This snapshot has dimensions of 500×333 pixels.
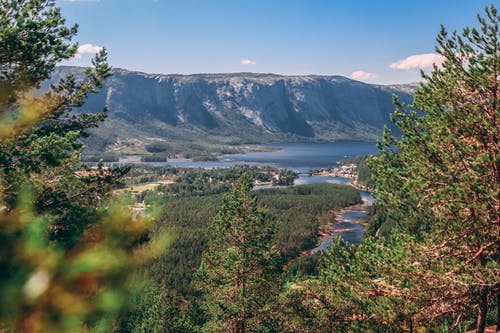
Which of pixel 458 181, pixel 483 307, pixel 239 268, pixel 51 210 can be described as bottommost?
pixel 239 268

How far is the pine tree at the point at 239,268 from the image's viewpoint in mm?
26625

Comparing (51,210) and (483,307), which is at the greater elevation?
(51,210)

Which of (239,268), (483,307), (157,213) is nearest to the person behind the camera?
(157,213)

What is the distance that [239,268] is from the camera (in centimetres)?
2792

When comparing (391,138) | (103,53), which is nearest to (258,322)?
(391,138)

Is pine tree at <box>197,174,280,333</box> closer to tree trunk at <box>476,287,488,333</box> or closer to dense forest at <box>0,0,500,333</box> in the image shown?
dense forest at <box>0,0,500,333</box>

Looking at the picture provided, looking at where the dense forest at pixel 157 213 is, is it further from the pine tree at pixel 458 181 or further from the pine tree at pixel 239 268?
the pine tree at pixel 239 268

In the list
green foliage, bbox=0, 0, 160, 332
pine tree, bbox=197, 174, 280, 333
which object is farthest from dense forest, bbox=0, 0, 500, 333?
pine tree, bbox=197, 174, 280, 333

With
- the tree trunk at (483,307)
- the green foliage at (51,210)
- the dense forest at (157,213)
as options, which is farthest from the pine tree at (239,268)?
the tree trunk at (483,307)

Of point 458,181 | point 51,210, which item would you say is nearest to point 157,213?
point 51,210

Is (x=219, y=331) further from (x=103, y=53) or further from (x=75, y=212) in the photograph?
(x=103, y=53)

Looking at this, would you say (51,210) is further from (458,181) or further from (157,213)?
(458,181)

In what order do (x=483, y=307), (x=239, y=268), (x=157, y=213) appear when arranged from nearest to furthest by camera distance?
(x=157, y=213), (x=483, y=307), (x=239, y=268)

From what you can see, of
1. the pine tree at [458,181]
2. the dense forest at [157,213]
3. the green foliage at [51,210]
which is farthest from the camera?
the pine tree at [458,181]
